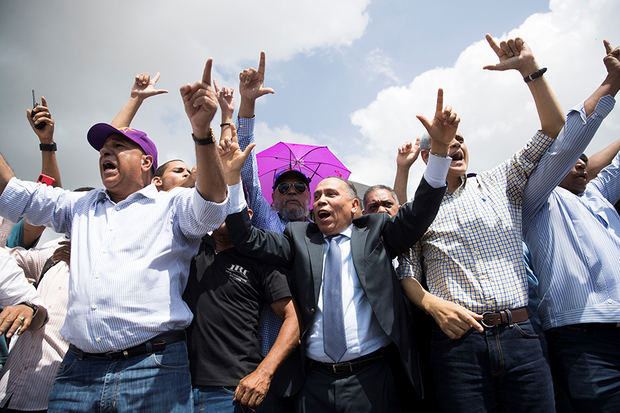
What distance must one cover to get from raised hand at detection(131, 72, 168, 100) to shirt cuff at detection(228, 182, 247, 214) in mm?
2238

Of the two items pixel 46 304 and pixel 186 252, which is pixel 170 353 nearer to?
pixel 186 252

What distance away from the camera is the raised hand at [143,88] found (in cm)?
437

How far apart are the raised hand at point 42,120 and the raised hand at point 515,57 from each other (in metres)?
3.91

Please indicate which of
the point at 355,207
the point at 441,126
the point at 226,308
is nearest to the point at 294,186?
the point at 355,207

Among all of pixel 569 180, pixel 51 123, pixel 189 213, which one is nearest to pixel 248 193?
pixel 189 213

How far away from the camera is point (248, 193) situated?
164 inches

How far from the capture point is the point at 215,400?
257 cm

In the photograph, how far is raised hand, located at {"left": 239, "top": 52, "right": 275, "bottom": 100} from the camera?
4.05 meters

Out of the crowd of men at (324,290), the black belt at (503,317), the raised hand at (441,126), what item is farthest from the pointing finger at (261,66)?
the black belt at (503,317)

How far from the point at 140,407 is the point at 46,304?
5.80 ft

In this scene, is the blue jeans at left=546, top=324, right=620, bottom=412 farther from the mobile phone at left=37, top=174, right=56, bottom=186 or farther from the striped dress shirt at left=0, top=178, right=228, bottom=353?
the mobile phone at left=37, top=174, right=56, bottom=186

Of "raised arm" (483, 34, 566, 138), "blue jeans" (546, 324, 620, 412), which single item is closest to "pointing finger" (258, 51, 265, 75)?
"raised arm" (483, 34, 566, 138)

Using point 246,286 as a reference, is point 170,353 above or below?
below

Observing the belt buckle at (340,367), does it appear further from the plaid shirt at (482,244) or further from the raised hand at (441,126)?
the raised hand at (441,126)
